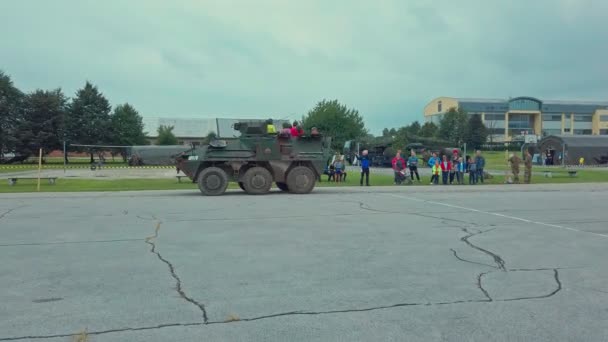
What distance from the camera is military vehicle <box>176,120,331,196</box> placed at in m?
17.3

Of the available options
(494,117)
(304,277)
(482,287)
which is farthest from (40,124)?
(494,117)

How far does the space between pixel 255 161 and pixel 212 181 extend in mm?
1629

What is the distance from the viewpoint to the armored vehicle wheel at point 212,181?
1725cm

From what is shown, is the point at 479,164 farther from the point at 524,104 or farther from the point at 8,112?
the point at 524,104

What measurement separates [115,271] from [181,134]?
80.7 metres

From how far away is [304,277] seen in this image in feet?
19.0

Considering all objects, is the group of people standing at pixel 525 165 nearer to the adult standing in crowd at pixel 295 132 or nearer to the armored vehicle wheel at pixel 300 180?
the armored vehicle wheel at pixel 300 180

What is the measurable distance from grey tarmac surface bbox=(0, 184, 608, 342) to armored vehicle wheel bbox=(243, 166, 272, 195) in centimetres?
620

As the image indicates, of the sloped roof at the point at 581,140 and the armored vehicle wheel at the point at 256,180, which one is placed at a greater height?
the sloped roof at the point at 581,140

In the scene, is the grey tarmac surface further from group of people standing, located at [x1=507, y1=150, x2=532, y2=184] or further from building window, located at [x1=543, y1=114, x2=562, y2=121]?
building window, located at [x1=543, y1=114, x2=562, y2=121]

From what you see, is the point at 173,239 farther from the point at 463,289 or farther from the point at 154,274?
the point at 463,289

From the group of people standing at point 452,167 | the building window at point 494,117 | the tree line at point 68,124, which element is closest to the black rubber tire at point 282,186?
the group of people standing at point 452,167

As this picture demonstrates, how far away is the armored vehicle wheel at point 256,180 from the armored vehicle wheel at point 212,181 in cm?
75

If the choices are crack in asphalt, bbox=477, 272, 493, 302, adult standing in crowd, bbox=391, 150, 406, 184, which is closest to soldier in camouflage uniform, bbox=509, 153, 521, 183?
adult standing in crowd, bbox=391, 150, 406, 184
